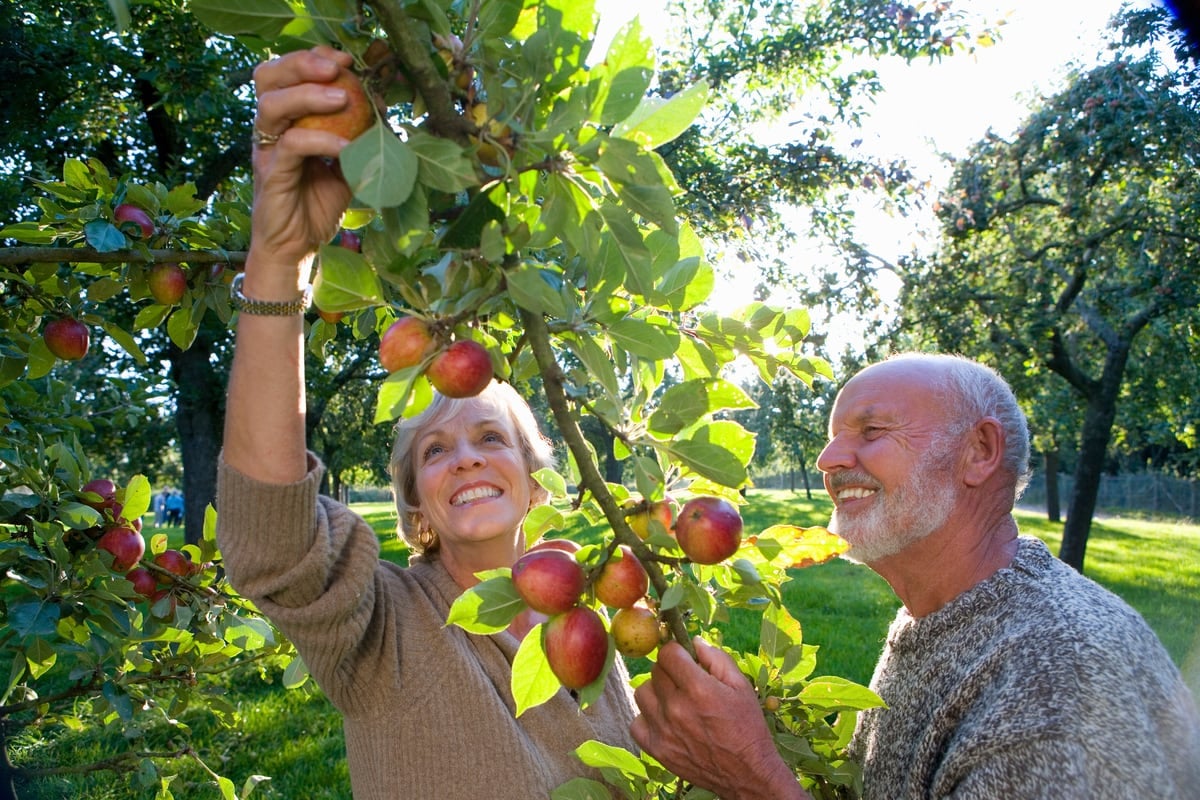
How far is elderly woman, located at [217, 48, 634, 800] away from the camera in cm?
117

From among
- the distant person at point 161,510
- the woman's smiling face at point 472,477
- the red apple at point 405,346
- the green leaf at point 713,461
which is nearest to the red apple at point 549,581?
the green leaf at point 713,461

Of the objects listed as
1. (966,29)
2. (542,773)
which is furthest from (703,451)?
(966,29)

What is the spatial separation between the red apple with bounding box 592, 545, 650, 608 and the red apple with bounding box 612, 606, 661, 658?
0.06 meters

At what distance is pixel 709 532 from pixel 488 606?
334 millimetres

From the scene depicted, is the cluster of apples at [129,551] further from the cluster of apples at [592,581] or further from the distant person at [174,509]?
the distant person at [174,509]

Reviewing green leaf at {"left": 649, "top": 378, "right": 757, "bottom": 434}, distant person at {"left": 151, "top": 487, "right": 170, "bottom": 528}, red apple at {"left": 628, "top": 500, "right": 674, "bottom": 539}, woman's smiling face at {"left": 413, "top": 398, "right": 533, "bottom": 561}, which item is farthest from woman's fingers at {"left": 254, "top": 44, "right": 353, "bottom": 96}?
distant person at {"left": 151, "top": 487, "right": 170, "bottom": 528}

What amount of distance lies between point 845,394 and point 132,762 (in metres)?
2.21

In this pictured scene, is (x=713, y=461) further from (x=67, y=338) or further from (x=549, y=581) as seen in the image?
(x=67, y=338)

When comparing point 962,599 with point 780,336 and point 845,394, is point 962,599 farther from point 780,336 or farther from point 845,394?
point 780,336

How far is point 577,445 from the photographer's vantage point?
3.83 ft

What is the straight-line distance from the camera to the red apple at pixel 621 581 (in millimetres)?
1242

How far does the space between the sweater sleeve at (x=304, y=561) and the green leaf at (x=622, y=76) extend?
0.81 m

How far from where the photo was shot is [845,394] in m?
2.18

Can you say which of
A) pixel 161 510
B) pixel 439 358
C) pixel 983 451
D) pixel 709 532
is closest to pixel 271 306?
pixel 439 358
